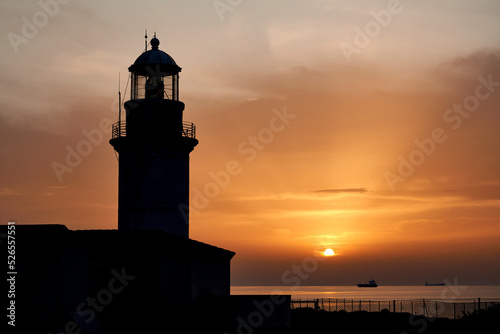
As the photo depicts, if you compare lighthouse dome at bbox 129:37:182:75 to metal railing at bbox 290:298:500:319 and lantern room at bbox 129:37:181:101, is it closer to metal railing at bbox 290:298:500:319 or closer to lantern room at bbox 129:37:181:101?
lantern room at bbox 129:37:181:101

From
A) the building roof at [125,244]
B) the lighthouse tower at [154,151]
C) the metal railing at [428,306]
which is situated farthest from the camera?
the metal railing at [428,306]

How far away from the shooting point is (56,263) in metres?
22.0

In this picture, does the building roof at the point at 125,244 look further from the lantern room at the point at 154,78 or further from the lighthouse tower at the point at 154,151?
the lantern room at the point at 154,78

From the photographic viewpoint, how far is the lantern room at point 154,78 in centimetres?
3678

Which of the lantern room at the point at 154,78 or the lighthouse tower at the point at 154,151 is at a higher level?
the lantern room at the point at 154,78

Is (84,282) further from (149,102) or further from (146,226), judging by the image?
(149,102)

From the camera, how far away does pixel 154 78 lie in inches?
1454

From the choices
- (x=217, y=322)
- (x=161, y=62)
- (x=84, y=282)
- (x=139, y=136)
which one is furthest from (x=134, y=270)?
(x=161, y=62)

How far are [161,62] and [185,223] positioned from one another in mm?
9349

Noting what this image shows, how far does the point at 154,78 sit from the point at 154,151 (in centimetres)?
433

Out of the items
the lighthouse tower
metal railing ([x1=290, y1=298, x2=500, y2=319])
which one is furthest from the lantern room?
metal railing ([x1=290, y1=298, x2=500, y2=319])

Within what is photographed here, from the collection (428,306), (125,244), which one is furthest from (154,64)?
(428,306)

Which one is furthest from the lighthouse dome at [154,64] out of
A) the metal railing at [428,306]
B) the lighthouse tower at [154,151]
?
the metal railing at [428,306]

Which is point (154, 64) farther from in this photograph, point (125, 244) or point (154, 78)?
point (125, 244)
